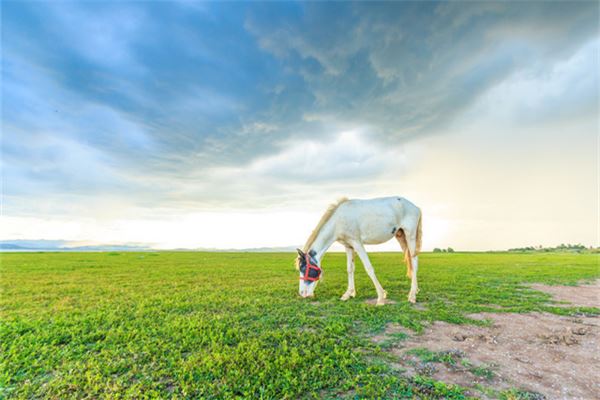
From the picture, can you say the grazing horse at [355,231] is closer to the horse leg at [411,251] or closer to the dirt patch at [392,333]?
the horse leg at [411,251]

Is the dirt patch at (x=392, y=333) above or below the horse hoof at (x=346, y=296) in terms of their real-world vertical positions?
above

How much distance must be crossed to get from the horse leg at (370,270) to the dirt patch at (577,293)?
5859 millimetres

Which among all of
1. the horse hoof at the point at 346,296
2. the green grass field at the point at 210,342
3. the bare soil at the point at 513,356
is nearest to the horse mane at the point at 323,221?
the green grass field at the point at 210,342

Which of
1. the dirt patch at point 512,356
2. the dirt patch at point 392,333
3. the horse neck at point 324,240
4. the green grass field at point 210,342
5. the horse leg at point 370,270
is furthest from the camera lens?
the horse neck at point 324,240

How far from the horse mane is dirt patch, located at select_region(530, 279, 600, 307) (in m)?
7.53

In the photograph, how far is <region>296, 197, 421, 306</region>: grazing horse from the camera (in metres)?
7.96

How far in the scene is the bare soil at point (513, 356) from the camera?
11.0 feet

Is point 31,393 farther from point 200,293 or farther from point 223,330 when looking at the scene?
point 200,293

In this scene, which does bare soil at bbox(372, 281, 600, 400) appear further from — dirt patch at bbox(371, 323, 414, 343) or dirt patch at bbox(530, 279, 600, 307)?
dirt patch at bbox(530, 279, 600, 307)

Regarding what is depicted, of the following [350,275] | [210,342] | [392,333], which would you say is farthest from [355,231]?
[210,342]

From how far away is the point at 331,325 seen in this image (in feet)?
17.5

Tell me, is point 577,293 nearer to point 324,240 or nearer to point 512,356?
point 512,356

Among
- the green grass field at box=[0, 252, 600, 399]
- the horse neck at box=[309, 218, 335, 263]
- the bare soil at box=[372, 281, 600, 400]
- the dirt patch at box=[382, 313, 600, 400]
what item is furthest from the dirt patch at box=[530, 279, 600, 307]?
the horse neck at box=[309, 218, 335, 263]

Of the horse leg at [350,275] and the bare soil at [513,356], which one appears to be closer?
the bare soil at [513,356]
